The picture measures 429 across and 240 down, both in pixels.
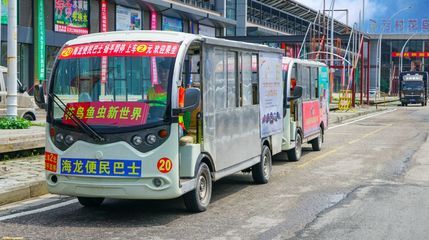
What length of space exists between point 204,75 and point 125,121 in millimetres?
1264

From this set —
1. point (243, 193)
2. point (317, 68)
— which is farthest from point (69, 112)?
point (317, 68)

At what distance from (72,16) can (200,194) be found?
2904 centimetres

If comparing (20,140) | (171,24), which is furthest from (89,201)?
(171,24)

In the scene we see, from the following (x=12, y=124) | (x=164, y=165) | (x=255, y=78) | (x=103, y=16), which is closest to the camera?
(x=164, y=165)

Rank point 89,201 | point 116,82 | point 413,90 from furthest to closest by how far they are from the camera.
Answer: point 413,90
point 89,201
point 116,82

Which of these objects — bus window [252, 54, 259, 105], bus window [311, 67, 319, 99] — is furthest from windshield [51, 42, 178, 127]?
bus window [311, 67, 319, 99]

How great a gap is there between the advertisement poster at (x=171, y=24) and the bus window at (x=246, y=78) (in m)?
34.7

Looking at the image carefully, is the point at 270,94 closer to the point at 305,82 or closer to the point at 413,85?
the point at 305,82

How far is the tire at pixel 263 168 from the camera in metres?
10.4

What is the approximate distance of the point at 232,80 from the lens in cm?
907

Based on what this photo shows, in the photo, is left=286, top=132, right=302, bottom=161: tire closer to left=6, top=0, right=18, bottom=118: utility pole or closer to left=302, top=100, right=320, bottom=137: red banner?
left=302, top=100, right=320, bottom=137: red banner

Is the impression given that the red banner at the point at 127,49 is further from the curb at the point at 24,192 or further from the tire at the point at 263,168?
the tire at the point at 263,168

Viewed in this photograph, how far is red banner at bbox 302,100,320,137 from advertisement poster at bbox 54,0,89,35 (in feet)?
71.3

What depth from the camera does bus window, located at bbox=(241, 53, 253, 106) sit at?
953 centimetres
